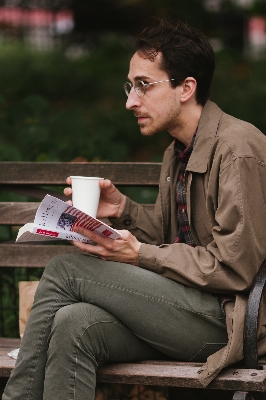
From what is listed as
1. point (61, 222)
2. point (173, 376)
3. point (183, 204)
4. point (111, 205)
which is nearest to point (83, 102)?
point (111, 205)

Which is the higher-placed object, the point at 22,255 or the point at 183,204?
the point at 183,204

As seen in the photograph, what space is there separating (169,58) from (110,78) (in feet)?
29.2

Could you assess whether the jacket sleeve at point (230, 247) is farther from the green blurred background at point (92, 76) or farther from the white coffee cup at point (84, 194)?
the green blurred background at point (92, 76)

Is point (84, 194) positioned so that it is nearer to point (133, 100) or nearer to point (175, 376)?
point (133, 100)

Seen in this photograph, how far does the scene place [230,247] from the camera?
2.93m

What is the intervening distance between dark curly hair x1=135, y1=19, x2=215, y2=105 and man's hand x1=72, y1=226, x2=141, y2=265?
2.35 ft

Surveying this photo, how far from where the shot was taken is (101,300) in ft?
9.92

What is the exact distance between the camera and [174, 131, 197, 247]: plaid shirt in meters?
3.36

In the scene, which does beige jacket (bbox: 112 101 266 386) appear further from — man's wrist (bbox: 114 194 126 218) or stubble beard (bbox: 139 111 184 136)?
man's wrist (bbox: 114 194 126 218)

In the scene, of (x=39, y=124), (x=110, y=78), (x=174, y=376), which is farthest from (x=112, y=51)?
(x=174, y=376)

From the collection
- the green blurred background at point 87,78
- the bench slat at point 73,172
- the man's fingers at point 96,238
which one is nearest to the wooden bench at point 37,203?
the bench slat at point 73,172

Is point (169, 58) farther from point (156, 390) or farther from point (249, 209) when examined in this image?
point (156, 390)

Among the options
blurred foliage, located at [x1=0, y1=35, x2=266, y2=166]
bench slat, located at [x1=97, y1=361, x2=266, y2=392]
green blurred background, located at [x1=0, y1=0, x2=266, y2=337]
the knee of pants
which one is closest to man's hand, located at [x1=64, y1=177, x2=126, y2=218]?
the knee of pants

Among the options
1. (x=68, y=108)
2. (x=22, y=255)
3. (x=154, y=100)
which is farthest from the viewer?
(x=68, y=108)
